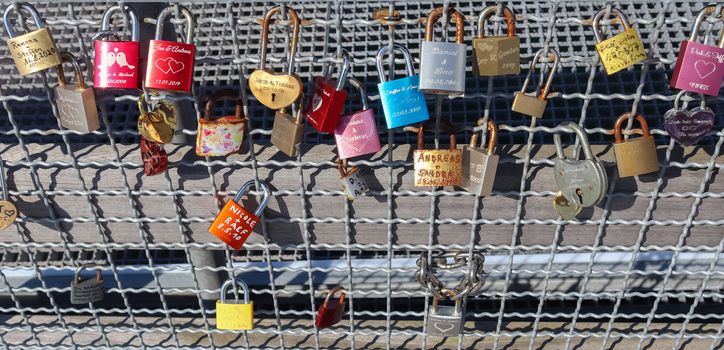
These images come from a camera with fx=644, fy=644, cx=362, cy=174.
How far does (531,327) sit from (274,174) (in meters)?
1.06

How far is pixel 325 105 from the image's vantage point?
1381 mm

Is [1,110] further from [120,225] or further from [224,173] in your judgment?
[224,173]

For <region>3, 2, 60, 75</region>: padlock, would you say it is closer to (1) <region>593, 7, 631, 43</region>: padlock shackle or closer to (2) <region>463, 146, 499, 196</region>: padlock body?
(2) <region>463, 146, 499, 196</region>: padlock body

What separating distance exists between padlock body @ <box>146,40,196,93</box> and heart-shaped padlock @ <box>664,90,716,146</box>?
1.03 metres

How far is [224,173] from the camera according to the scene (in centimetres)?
162

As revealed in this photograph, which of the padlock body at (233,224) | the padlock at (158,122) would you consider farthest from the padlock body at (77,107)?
the padlock body at (233,224)

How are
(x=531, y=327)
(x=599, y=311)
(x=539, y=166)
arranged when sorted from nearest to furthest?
1. (x=539, y=166)
2. (x=531, y=327)
3. (x=599, y=311)

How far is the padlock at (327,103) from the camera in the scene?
1.37 meters

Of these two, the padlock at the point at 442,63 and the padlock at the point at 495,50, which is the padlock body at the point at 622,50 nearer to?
the padlock at the point at 495,50

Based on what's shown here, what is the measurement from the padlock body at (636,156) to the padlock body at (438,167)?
1.17 ft

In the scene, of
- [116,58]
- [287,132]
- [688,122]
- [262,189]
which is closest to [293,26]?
[287,132]

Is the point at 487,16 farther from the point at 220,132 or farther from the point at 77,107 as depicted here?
the point at 77,107

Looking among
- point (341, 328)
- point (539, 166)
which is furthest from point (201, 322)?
point (539, 166)

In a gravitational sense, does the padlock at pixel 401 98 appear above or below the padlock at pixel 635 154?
above
